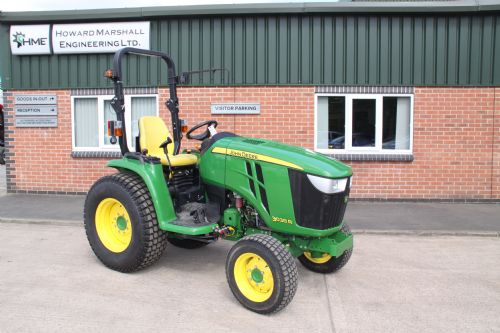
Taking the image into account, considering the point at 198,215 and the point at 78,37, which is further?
the point at 78,37

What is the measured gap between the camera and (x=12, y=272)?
16.6 ft

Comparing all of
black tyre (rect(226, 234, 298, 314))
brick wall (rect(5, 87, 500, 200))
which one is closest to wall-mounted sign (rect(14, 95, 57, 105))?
brick wall (rect(5, 87, 500, 200))

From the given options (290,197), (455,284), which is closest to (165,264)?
(290,197)

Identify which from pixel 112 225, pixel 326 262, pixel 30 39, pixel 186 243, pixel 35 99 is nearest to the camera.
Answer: pixel 326 262

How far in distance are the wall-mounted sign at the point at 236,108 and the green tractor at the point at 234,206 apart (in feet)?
11.6

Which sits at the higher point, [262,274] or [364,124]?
[364,124]

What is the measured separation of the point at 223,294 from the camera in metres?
4.50

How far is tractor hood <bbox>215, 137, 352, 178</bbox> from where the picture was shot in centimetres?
421

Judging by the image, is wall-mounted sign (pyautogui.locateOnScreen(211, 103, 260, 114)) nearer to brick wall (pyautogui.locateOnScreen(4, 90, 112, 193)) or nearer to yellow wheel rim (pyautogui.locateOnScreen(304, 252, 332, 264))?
brick wall (pyautogui.locateOnScreen(4, 90, 112, 193))

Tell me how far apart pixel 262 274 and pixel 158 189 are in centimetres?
140

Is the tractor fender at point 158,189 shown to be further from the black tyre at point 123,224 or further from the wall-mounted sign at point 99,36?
the wall-mounted sign at point 99,36

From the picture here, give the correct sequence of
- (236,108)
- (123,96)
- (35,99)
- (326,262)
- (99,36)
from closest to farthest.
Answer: (326,262) < (123,96) < (236,108) < (99,36) < (35,99)

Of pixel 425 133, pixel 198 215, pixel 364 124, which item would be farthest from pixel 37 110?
pixel 425 133

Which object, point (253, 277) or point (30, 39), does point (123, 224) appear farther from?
point (30, 39)
